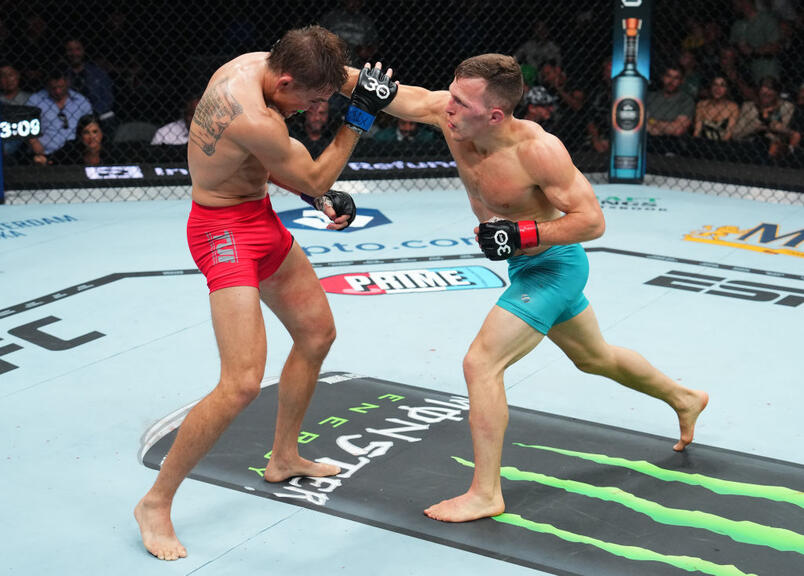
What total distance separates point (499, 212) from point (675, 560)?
1.03 meters

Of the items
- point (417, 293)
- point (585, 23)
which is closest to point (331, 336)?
point (417, 293)

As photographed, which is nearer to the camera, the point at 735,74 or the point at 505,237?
the point at 505,237

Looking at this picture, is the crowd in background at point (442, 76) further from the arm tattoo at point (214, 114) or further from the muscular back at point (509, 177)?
the arm tattoo at point (214, 114)

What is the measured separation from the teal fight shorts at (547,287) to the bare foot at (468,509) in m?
0.49

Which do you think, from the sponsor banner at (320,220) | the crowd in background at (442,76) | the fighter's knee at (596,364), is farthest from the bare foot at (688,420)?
the crowd in background at (442,76)

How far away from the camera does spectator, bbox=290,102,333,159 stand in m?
6.79

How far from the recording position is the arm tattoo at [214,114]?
8.39 ft

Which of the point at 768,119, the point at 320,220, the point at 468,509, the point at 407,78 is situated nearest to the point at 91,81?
the point at 320,220

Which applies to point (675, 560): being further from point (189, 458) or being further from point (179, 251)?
point (179, 251)

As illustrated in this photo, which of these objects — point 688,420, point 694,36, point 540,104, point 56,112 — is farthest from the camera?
point 694,36

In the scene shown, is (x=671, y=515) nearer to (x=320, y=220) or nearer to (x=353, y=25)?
(x=320, y=220)

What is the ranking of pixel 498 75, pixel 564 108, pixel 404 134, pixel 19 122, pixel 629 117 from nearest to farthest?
pixel 498 75
pixel 19 122
pixel 629 117
pixel 404 134
pixel 564 108

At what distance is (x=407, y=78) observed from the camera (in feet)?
24.1

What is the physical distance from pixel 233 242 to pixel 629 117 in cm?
473
